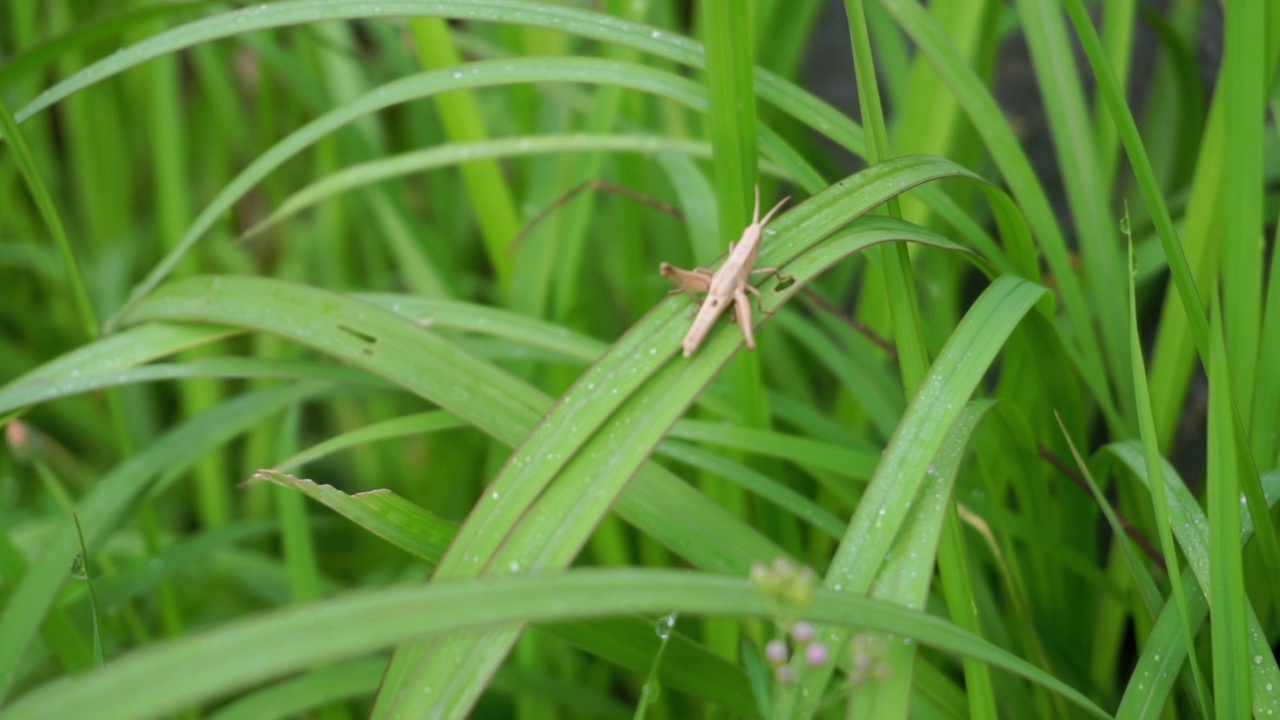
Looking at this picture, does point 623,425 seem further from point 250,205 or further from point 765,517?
point 250,205

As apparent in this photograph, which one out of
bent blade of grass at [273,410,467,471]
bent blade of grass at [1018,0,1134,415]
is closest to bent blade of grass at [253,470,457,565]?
bent blade of grass at [273,410,467,471]

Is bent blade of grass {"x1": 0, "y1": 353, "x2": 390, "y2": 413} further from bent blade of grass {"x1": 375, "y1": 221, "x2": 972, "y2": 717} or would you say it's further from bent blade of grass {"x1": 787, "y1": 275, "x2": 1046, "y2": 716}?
bent blade of grass {"x1": 787, "y1": 275, "x2": 1046, "y2": 716}

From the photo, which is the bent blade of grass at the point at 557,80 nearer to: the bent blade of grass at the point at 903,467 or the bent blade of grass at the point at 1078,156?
the bent blade of grass at the point at 903,467

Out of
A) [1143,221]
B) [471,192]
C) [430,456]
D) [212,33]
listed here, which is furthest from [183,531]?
[1143,221]

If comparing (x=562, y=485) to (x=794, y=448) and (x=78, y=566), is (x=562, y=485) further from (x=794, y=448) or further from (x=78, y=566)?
(x=78, y=566)

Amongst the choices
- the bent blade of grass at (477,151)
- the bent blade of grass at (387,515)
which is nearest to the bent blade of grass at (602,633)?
the bent blade of grass at (387,515)

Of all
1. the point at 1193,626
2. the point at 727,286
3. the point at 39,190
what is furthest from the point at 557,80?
the point at 1193,626
